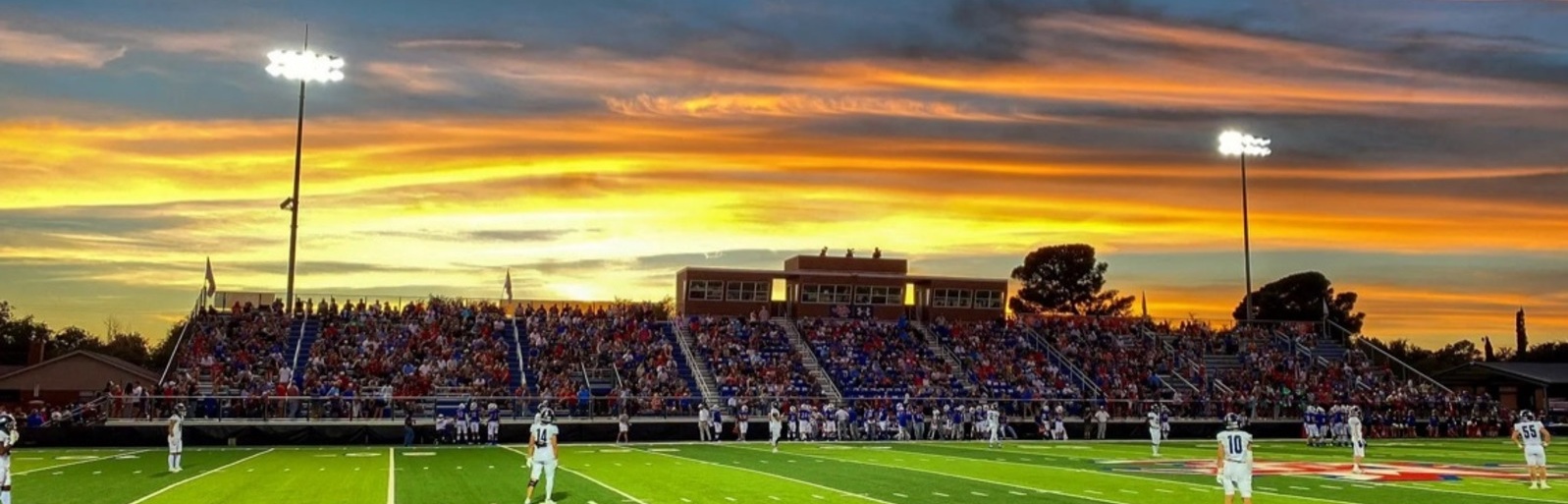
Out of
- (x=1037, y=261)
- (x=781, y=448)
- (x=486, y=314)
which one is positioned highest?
(x=1037, y=261)

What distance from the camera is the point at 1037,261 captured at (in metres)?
110

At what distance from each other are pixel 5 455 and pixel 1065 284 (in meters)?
95.9

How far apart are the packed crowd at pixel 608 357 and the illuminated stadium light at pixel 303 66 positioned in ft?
41.9

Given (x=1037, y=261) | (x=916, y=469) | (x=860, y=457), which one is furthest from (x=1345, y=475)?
(x=1037, y=261)

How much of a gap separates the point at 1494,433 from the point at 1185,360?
40.5ft

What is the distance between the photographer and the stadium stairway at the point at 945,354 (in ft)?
175

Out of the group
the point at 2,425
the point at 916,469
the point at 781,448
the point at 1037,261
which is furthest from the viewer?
the point at 1037,261

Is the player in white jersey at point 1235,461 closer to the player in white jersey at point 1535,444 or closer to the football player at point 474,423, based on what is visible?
the player in white jersey at point 1535,444

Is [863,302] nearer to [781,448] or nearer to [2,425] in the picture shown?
[781,448]

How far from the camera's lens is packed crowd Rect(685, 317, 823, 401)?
49625mm

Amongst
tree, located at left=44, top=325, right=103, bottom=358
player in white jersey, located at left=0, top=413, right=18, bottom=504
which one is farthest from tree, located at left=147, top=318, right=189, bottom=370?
player in white jersey, located at left=0, top=413, right=18, bottom=504

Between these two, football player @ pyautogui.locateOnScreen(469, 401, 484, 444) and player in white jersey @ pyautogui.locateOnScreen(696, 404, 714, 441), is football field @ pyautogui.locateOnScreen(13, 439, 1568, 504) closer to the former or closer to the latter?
football player @ pyautogui.locateOnScreen(469, 401, 484, 444)

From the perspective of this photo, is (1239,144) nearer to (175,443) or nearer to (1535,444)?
(1535,444)

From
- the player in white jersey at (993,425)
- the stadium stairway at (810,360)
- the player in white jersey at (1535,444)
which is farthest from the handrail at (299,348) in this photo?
the player in white jersey at (1535,444)
